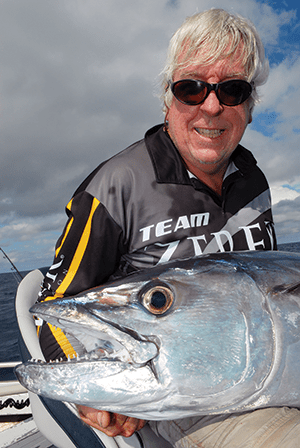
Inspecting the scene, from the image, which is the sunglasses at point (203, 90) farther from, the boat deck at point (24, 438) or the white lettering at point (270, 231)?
the boat deck at point (24, 438)

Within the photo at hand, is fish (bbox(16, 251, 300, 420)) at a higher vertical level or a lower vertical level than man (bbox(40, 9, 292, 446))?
lower

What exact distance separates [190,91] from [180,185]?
1.94 feet

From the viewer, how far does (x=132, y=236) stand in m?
1.86

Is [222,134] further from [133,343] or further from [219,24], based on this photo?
[133,343]

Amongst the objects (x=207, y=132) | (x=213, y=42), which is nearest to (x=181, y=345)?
(x=207, y=132)

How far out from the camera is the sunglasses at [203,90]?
77.1 inches

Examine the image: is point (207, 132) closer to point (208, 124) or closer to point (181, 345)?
point (208, 124)

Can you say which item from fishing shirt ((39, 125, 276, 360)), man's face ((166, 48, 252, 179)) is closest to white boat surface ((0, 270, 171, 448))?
fishing shirt ((39, 125, 276, 360))

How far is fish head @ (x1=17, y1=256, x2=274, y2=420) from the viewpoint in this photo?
3.39 ft

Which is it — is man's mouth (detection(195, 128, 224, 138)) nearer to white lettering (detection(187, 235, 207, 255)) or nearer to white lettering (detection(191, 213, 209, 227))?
white lettering (detection(191, 213, 209, 227))

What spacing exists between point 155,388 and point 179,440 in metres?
0.59

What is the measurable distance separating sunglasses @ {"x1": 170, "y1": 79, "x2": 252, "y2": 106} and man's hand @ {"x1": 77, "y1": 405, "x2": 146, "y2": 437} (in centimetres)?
177

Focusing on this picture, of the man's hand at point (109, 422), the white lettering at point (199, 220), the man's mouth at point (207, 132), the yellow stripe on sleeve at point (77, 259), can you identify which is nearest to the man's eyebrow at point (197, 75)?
the man's mouth at point (207, 132)

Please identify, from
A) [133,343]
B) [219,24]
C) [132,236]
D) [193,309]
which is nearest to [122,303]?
[133,343]
